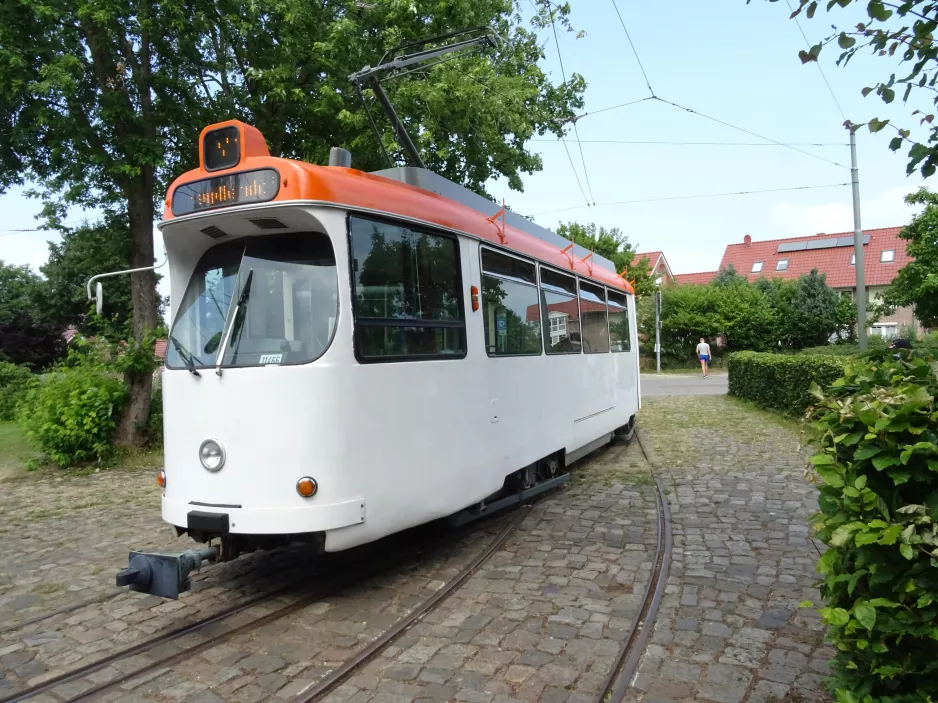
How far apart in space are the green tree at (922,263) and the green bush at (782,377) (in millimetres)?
11244

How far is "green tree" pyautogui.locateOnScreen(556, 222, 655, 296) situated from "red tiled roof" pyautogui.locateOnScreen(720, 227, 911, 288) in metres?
10.8

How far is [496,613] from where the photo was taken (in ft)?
14.9

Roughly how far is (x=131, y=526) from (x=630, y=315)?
9027 millimetres

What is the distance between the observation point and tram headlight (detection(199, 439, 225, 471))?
443 cm

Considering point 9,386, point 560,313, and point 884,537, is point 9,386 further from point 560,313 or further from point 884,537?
point 884,537

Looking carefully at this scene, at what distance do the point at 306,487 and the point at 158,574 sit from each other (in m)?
1.06

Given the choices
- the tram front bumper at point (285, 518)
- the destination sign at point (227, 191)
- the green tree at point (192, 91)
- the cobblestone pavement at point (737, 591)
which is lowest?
the cobblestone pavement at point (737, 591)

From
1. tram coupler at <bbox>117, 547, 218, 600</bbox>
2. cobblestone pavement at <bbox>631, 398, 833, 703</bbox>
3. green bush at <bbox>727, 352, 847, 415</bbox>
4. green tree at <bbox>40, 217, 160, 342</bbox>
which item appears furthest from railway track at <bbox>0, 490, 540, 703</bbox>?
green bush at <bbox>727, 352, 847, 415</bbox>

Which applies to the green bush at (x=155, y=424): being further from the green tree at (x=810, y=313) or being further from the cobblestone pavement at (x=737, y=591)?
the green tree at (x=810, y=313)

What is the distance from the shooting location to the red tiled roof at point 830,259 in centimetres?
4653

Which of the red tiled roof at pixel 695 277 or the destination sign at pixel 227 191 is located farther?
the red tiled roof at pixel 695 277

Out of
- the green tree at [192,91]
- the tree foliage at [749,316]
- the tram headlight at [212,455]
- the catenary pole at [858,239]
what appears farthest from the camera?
the tree foliage at [749,316]

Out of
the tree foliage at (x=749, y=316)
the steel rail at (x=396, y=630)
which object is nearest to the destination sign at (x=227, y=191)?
the steel rail at (x=396, y=630)

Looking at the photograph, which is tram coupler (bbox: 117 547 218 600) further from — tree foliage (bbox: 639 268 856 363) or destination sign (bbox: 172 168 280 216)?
tree foliage (bbox: 639 268 856 363)
